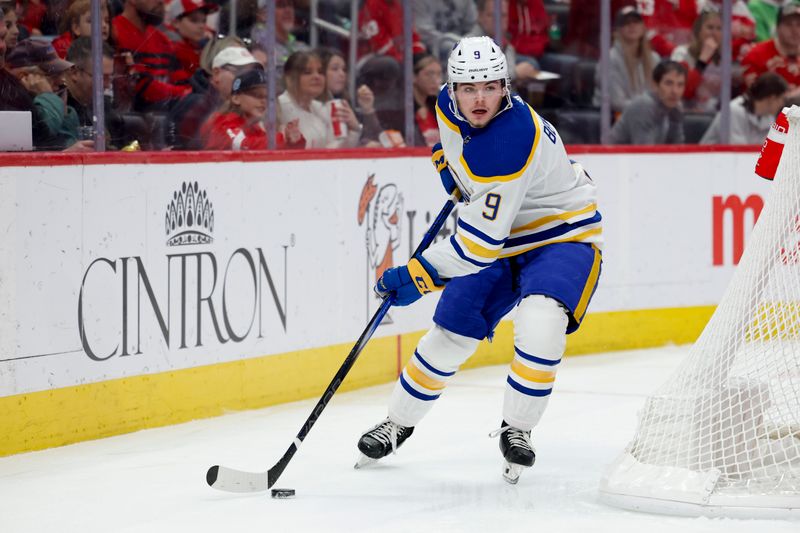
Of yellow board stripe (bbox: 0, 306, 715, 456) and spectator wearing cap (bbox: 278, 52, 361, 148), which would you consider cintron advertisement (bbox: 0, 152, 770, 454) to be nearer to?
yellow board stripe (bbox: 0, 306, 715, 456)

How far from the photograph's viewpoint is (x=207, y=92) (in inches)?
189

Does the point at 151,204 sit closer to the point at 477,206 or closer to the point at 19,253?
the point at 19,253

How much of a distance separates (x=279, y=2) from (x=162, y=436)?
68.2 inches

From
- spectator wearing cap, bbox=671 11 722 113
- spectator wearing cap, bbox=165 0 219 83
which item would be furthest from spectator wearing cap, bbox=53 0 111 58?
spectator wearing cap, bbox=671 11 722 113

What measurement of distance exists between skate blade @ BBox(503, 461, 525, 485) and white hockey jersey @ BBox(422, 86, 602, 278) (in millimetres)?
533

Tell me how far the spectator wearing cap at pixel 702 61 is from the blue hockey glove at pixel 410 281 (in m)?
3.41

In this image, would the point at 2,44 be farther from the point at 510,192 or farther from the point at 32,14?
the point at 510,192

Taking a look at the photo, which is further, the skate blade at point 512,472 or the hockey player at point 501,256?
the skate blade at point 512,472

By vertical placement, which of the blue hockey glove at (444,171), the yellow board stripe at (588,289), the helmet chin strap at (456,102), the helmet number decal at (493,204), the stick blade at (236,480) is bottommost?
the stick blade at (236,480)

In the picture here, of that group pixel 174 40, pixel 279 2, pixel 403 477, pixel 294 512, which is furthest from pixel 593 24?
pixel 294 512

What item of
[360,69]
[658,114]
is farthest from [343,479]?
[658,114]

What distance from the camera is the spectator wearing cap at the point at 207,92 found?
465cm

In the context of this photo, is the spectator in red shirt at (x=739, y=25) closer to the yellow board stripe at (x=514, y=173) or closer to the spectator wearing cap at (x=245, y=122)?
the spectator wearing cap at (x=245, y=122)

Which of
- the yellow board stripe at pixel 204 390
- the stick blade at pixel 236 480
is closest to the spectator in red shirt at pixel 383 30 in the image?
the yellow board stripe at pixel 204 390
